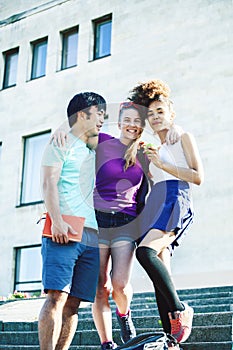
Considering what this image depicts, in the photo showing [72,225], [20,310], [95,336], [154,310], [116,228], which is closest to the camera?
[72,225]

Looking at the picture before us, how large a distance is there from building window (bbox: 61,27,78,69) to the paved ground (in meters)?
8.50

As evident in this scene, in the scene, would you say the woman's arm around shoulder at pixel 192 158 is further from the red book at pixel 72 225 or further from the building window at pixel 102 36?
the building window at pixel 102 36

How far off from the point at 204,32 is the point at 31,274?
25.9 ft

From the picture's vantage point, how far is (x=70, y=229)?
438 centimetres

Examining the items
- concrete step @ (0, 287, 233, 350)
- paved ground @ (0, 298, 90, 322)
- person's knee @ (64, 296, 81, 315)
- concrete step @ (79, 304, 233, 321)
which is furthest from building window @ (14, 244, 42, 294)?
person's knee @ (64, 296, 81, 315)

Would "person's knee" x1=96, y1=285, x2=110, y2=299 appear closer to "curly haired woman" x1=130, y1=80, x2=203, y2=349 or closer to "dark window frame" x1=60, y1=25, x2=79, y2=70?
"curly haired woman" x1=130, y1=80, x2=203, y2=349

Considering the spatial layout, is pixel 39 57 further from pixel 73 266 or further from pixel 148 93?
pixel 73 266

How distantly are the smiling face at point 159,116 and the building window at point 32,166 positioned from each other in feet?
43.3

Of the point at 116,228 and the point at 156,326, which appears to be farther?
the point at 156,326

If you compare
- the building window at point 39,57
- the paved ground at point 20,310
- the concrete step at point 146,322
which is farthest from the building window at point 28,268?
the concrete step at point 146,322

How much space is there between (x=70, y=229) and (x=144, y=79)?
12417 mm

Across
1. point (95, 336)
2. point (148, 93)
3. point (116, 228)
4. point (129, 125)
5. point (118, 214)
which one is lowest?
point (95, 336)

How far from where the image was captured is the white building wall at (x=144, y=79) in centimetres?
1418

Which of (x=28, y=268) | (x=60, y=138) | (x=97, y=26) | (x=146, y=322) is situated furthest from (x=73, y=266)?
(x=97, y=26)
